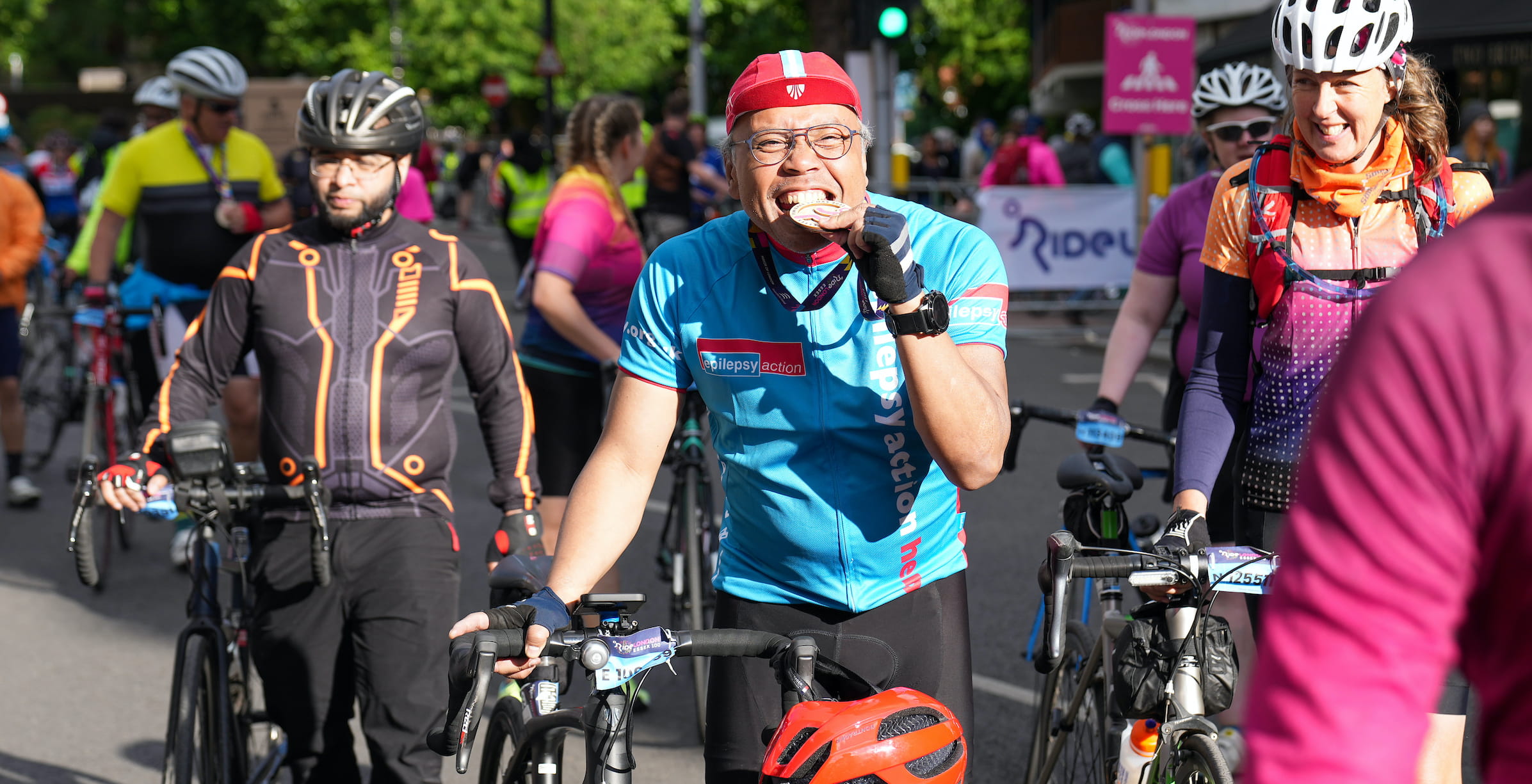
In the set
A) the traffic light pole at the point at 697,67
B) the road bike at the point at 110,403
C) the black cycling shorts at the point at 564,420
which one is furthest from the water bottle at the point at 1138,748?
the traffic light pole at the point at 697,67

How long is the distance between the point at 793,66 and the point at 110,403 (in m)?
6.94

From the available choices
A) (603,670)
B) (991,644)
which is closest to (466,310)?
(603,670)

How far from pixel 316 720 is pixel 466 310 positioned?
110 cm

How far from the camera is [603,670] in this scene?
2.30m

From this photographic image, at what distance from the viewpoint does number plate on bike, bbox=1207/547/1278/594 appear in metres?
2.68

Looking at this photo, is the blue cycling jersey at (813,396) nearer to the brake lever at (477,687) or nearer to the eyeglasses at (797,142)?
the eyeglasses at (797,142)

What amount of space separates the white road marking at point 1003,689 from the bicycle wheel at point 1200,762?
9.19 feet

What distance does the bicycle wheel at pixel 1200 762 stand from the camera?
8.38ft

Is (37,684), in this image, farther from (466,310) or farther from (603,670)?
(603,670)

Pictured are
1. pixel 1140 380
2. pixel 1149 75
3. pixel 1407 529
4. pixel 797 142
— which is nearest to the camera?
pixel 1407 529

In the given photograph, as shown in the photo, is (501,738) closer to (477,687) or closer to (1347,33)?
(477,687)

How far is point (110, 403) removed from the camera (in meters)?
8.49

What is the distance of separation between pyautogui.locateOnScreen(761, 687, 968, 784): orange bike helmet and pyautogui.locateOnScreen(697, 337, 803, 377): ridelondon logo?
68 centimetres

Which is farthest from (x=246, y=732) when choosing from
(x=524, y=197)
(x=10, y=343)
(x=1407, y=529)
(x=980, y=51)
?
(x=980, y=51)
